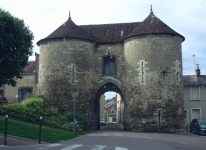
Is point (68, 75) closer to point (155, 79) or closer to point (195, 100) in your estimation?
point (155, 79)

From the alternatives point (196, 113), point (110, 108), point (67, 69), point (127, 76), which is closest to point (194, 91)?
point (196, 113)

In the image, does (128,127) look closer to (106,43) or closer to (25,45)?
(106,43)

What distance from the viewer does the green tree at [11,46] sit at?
42.6 feet

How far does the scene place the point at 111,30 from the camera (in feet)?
73.3

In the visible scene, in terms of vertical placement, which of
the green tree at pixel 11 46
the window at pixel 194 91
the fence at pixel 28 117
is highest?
the green tree at pixel 11 46

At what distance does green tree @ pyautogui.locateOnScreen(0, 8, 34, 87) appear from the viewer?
42.6 ft

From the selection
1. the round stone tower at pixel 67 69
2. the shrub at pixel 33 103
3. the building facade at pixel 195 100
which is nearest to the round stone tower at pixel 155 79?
the round stone tower at pixel 67 69

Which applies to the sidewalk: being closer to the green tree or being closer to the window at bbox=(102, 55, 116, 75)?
the green tree

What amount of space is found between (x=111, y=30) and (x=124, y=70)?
14.3 ft

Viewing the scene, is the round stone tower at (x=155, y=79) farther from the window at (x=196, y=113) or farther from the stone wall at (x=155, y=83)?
the window at (x=196, y=113)

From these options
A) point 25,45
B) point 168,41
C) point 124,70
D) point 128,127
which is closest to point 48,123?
point 25,45

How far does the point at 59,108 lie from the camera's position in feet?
63.9

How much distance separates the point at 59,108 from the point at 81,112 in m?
1.85

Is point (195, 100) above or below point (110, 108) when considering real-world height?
above
